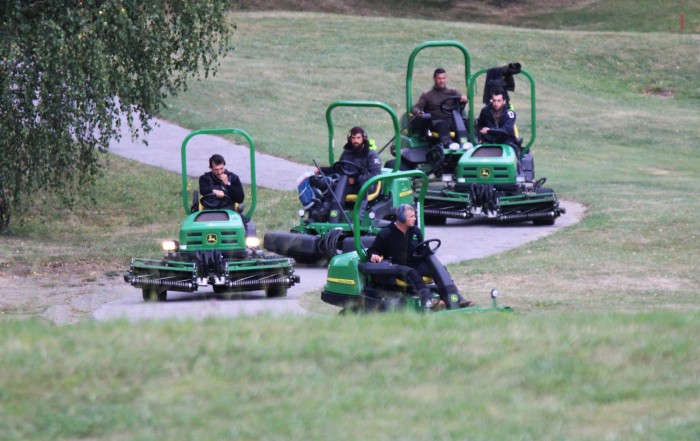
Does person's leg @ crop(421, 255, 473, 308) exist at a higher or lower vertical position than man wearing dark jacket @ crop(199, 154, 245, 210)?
lower

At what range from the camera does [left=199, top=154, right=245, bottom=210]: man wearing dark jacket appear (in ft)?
50.9

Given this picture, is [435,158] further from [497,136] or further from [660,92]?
[660,92]

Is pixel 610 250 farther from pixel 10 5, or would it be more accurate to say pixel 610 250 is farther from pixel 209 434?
pixel 209 434

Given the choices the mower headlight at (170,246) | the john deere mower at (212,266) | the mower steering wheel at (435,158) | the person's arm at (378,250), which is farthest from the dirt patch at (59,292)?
the mower steering wheel at (435,158)

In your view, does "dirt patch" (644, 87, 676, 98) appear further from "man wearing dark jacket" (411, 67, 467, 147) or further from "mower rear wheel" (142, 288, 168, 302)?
"mower rear wheel" (142, 288, 168, 302)

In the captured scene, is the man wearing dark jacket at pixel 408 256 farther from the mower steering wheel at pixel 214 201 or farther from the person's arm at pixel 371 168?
the person's arm at pixel 371 168

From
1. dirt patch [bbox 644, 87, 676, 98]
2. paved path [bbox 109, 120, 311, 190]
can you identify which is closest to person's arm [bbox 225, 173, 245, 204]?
paved path [bbox 109, 120, 311, 190]

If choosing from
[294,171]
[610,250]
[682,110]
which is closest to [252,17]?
[682,110]

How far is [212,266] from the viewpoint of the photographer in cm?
1454

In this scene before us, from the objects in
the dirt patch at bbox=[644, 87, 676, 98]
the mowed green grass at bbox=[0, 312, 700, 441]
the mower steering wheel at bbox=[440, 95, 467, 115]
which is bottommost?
the mowed green grass at bbox=[0, 312, 700, 441]

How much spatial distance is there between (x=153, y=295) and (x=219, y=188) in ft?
A: 6.14

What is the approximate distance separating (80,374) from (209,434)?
110 cm

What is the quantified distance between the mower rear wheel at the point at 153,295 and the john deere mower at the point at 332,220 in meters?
2.78

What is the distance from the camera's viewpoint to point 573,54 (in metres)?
44.9
